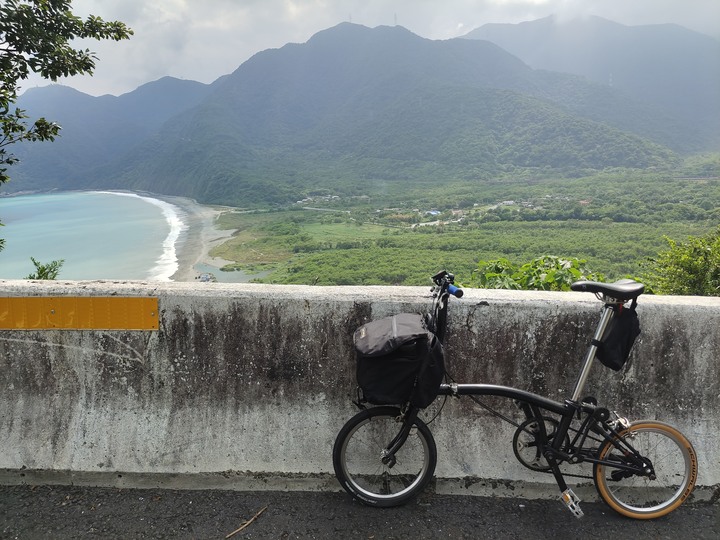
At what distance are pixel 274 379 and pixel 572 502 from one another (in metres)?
1.92

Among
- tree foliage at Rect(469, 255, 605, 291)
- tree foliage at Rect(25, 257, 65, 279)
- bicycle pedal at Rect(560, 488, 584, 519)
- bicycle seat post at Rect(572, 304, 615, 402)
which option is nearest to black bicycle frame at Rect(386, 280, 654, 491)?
bicycle seat post at Rect(572, 304, 615, 402)

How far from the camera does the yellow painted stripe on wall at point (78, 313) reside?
125 inches

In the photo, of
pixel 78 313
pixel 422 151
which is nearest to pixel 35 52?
pixel 78 313

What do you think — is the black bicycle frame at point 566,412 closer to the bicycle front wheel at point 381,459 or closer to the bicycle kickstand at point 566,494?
the bicycle kickstand at point 566,494

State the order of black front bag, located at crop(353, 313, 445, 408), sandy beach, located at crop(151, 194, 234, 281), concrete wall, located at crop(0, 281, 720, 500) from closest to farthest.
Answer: black front bag, located at crop(353, 313, 445, 408), concrete wall, located at crop(0, 281, 720, 500), sandy beach, located at crop(151, 194, 234, 281)

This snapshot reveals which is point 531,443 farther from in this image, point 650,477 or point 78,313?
point 78,313

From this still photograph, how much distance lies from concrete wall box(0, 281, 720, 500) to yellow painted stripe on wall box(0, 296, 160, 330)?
0.05 meters

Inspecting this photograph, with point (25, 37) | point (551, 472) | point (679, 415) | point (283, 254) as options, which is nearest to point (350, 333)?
point (551, 472)

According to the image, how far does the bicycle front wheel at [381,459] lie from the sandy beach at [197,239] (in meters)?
39.1

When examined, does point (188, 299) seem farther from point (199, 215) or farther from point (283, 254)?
point (199, 215)

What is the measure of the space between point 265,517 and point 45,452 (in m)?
1.55

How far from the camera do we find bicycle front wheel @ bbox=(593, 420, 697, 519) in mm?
2826

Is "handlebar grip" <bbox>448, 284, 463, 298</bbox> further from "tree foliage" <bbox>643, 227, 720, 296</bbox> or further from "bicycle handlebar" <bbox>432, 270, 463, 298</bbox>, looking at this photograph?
"tree foliage" <bbox>643, 227, 720, 296</bbox>

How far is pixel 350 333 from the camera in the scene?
3137 mm
